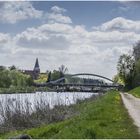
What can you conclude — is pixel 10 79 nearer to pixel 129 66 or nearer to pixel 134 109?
pixel 129 66

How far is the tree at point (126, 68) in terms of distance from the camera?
15088cm

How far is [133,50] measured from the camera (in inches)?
6024

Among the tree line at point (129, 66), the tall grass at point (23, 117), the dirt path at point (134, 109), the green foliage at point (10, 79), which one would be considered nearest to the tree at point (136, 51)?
the tree line at point (129, 66)

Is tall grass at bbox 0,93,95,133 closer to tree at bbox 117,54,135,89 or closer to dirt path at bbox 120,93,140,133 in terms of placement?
dirt path at bbox 120,93,140,133

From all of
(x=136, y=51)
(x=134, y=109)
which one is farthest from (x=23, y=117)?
(x=136, y=51)

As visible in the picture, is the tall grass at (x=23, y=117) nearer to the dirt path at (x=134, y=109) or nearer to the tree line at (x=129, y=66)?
the dirt path at (x=134, y=109)

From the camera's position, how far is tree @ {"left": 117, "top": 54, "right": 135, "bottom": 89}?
151m

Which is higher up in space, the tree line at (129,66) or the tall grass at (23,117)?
the tree line at (129,66)

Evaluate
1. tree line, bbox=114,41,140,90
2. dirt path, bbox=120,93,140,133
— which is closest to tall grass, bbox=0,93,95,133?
dirt path, bbox=120,93,140,133

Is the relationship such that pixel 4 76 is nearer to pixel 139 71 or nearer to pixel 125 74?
pixel 125 74

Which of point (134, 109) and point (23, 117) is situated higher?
point (134, 109)

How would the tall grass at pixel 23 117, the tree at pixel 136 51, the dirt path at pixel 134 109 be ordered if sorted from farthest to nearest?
1. the tree at pixel 136 51
2. the tall grass at pixel 23 117
3. the dirt path at pixel 134 109

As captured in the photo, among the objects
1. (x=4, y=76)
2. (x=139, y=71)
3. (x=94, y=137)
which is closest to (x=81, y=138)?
(x=94, y=137)

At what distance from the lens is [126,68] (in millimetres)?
154000
